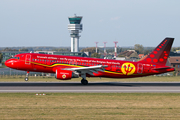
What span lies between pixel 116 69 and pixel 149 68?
5.51m

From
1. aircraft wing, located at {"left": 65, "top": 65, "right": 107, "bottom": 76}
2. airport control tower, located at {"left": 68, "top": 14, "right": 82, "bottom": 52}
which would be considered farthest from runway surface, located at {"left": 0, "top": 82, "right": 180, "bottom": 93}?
airport control tower, located at {"left": 68, "top": 14, "right": 82, "bottom": 52}

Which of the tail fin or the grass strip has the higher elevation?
the tail fin

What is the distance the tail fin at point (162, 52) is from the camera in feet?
136

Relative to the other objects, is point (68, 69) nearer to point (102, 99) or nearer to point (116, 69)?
point (116, 69)

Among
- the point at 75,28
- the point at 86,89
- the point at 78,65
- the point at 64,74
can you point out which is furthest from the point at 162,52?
the point at 75,28

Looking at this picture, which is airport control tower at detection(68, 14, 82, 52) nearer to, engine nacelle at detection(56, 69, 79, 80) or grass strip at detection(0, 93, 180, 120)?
engine nacelle at detection(56, 69, 79, 80)

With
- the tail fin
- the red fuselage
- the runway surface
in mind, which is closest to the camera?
the runway surface

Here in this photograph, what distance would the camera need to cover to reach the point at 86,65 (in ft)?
131

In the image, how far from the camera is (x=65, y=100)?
82.7 ft

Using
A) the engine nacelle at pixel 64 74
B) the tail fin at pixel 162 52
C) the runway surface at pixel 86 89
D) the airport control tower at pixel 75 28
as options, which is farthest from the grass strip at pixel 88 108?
the airport control tower at pixel 75 28

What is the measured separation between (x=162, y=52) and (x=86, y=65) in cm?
1286

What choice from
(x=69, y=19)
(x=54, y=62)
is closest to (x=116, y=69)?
(x=54, y=62)

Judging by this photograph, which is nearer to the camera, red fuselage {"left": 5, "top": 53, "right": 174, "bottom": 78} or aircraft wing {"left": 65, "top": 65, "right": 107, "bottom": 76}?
aircraft wing {"left": 65, "top": 65, "right": 107, "bottom": 76}

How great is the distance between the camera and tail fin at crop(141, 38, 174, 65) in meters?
41.4
